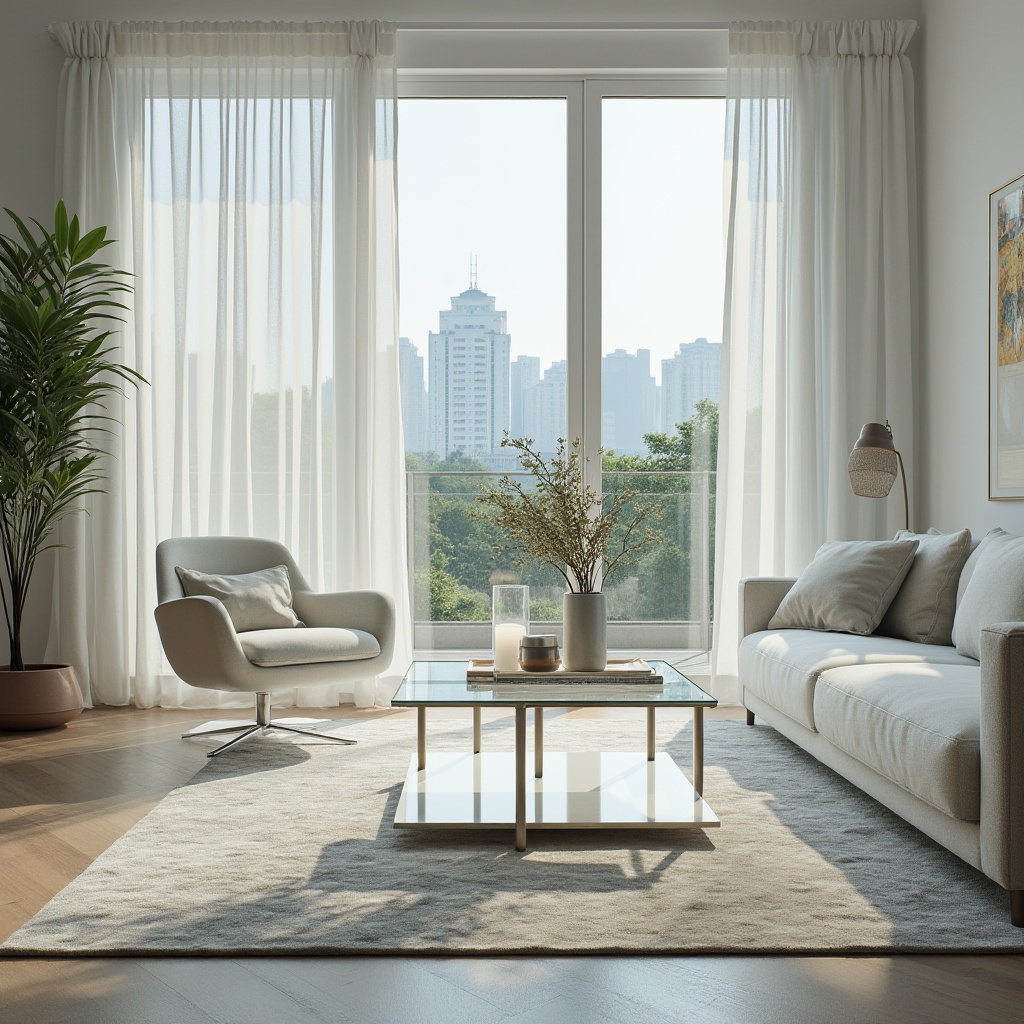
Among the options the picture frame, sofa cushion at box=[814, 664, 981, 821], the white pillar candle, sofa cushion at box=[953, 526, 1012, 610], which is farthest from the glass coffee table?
the picture frame

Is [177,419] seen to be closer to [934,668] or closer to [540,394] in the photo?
[540,394]

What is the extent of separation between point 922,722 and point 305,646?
2229 mm

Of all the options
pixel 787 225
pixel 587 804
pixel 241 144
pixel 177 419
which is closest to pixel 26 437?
pixel 177 419

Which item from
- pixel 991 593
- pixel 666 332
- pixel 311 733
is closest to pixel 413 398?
pixel 666 332

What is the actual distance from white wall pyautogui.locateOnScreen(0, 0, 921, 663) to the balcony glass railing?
1.84 metres

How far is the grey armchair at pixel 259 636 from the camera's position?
386 centimetres

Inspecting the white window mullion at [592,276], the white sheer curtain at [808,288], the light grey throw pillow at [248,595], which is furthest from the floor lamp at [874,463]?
the light grey throw pillow at [248,595]

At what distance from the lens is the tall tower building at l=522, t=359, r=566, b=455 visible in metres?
5.35

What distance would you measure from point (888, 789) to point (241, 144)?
4.02 m

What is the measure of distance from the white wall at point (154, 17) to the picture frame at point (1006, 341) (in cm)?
158

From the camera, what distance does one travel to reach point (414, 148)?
17.6 feet

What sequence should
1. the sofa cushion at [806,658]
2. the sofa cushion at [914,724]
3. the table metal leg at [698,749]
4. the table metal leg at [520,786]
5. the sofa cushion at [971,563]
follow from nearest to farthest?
the sofa cushion at [914,724]
the table metal leg at [520,786]
the table metal leg at [698,749]
the sofa cushion at [806,658]
the sofa cushion at [971,563]

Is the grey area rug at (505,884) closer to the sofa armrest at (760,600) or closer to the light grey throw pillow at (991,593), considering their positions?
the light grey throw pillow at (991,593)

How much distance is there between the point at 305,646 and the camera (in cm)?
398
